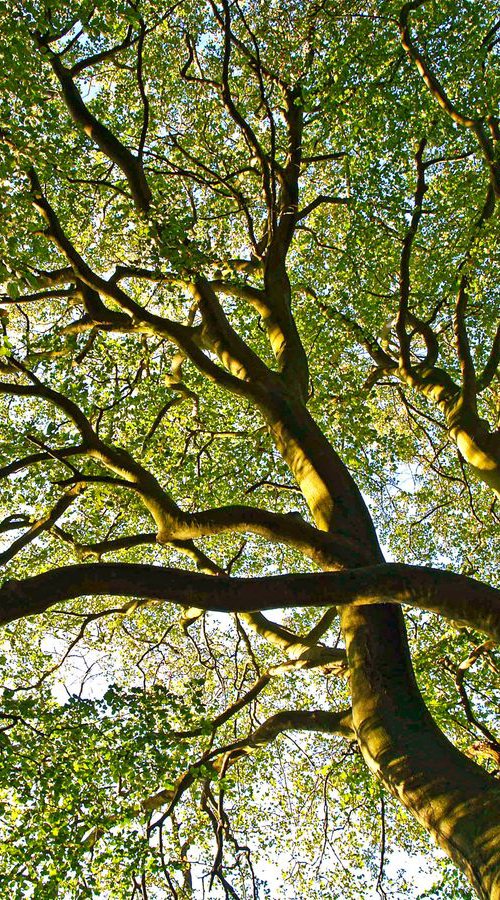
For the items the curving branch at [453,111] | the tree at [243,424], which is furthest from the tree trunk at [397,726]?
the curving branch at [453,111]

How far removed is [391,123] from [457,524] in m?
9.12

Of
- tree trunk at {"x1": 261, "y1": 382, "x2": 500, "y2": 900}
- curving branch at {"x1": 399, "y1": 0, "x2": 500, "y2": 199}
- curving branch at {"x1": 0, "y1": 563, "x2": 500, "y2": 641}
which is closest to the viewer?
tree trunk at {"x1": 261, "y1": 382, "x2": 500, "y2": 900}

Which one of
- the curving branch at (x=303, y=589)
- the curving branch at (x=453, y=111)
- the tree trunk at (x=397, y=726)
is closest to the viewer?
the tree trunk at (x=397, y=726)

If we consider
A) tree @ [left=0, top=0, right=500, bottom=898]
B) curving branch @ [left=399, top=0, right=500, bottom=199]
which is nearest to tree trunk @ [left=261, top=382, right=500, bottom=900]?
tree @ [left=0, top=0, right=500, bottom=898]

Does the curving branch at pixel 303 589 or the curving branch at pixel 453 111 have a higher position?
the curving branch at pixel 453 111

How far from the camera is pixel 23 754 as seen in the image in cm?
735

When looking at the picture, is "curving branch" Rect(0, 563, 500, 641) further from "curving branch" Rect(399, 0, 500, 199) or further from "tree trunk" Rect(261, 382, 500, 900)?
"curving branch" Rect(399, 0, 500, 199)

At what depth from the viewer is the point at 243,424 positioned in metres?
15.2

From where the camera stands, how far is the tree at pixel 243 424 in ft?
20.3

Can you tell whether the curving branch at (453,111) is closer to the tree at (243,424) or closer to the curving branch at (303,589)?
the tree at (243,424)

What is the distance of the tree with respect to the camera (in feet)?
20.3

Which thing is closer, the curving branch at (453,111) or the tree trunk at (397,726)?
the tree trunk at (397,726)

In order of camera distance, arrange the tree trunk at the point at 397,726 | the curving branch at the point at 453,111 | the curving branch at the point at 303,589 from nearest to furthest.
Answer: the tree trunk at the point at 397,726
the curving branch at the point at 303,589
the curving branch at the point at 453,111

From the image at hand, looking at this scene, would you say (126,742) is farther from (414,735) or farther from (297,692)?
(297,692)
